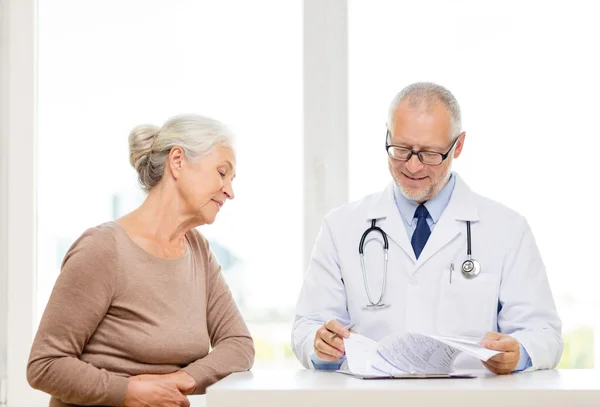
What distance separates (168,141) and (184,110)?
0.88 metres

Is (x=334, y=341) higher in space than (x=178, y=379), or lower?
higher

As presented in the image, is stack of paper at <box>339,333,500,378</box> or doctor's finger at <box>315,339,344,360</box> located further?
doctor's finger at <box>315,339,344,360</box>

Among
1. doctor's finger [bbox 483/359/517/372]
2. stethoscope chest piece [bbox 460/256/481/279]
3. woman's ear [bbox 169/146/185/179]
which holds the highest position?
woman's ear [bbox 169/146/185/179]

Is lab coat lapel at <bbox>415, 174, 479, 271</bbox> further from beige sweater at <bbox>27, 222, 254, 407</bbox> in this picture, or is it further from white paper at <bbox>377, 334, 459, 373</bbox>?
beige sweater at <bbox>27, 222, 254, 407</bbox>

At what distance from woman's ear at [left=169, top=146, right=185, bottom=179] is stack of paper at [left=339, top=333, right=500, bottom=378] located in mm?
685

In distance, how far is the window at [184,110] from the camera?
9.44 feet

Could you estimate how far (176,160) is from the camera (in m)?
2.07

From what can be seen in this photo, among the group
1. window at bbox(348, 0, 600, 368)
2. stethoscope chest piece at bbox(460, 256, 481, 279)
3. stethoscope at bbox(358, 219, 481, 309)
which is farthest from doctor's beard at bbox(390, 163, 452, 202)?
window at bbox(348, 0, 600, 368)

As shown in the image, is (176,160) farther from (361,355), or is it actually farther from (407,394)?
(407,394)

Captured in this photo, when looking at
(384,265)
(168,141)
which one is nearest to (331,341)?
(384,265)

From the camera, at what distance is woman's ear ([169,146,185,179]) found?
2.07m

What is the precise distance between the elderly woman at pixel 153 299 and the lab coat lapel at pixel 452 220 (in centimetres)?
56

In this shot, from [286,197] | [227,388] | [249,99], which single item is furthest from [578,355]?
[227,388]

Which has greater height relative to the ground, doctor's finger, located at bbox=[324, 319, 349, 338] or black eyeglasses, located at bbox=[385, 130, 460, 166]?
black eyeglasses, located at bbox=[385, 130, 460, 166]
